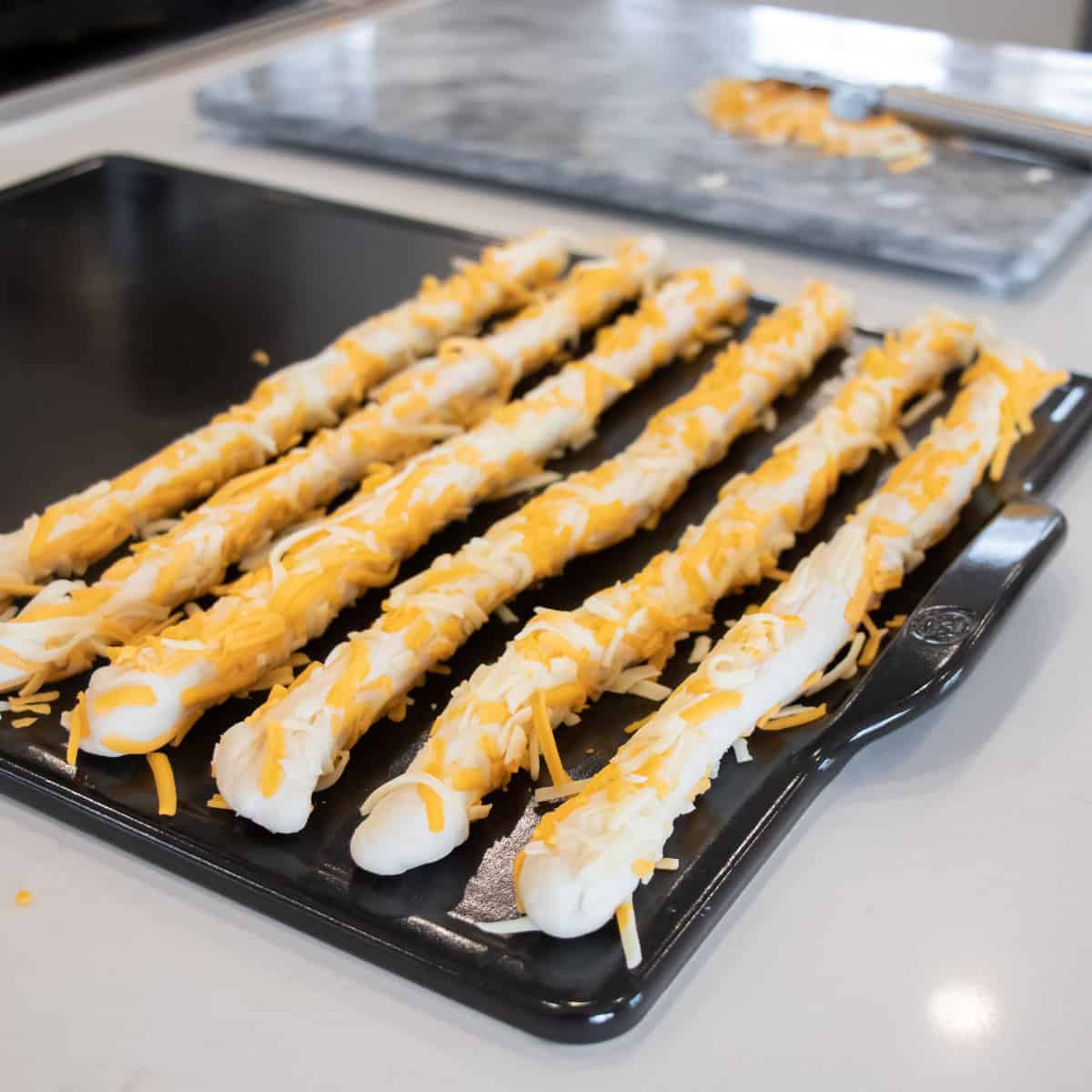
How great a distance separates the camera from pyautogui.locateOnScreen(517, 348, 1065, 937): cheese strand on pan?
78cm

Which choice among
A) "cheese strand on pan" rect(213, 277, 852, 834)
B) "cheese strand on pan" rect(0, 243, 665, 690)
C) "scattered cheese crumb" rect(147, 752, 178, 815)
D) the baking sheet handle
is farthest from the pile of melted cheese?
"scattered cheese crumb" rect(147, 752, 178, 815)

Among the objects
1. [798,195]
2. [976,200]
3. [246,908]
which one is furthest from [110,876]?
[976,200]

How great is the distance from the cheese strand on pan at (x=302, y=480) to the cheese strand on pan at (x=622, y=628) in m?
0.26

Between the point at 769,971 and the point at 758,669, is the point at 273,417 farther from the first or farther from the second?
the point at 769,971

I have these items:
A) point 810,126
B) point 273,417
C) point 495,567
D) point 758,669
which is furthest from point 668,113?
point 758,669

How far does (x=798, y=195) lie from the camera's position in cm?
172

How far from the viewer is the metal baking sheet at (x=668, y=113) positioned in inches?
66.0

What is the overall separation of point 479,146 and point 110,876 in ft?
4.09

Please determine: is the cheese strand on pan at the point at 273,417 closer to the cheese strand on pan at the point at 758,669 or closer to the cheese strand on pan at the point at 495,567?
the cheese strand on pan at the point at 495,567

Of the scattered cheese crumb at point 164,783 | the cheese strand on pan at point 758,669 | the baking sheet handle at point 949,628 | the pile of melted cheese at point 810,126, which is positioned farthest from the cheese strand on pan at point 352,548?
the pile of melted cheese at point 810,126

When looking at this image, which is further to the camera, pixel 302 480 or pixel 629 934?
pixel 302 480

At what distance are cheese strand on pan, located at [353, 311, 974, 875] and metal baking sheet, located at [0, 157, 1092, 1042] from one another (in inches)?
0.9

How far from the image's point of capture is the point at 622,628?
0.98 m

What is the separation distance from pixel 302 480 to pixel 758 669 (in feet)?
1.42
